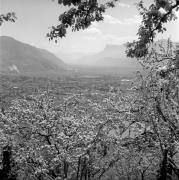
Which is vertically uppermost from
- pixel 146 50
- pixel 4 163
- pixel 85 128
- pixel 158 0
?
pixel 158 0

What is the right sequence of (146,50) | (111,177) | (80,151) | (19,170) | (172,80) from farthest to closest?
1. (111,177)
2. (19,170)
3. (80,151)
4. (146,50)
5. (172,80)

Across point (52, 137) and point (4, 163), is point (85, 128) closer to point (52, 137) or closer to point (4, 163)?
point (52, 137)

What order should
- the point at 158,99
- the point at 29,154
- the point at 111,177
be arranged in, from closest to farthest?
the point at 158,99 → the point at 29,154 → the point at 111,177

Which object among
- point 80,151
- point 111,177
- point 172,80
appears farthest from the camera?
point 111,177

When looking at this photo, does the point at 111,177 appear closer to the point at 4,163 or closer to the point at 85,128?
the point at 4,163

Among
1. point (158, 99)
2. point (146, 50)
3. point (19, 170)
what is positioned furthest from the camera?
point (19, 170)

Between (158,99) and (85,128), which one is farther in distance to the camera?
(85,128)

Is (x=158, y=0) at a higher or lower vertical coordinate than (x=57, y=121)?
higher

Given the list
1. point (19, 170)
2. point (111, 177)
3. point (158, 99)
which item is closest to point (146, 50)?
point (158, 99)

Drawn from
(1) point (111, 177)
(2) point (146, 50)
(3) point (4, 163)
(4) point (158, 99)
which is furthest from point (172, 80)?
(1) point (111, 177)
